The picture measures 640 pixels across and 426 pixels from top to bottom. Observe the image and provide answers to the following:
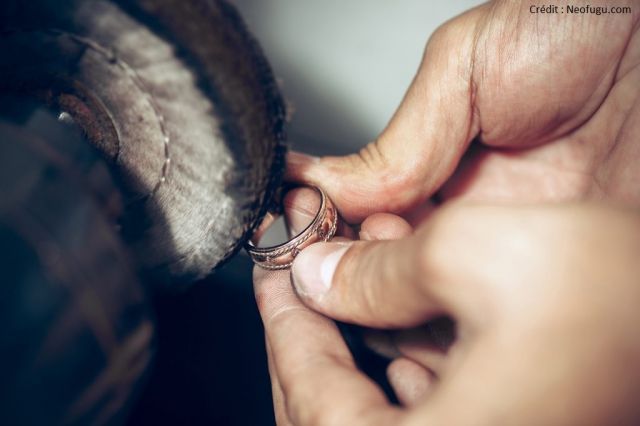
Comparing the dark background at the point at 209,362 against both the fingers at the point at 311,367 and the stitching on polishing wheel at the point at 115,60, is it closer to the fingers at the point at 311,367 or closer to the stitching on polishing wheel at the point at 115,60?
the fingers at the point at 311,367

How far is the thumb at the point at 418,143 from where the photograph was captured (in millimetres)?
691

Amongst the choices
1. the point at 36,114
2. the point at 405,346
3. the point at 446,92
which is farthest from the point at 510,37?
the point at 36,114

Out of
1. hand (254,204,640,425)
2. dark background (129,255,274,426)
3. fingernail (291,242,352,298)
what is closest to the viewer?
hand (254,204,640,425)

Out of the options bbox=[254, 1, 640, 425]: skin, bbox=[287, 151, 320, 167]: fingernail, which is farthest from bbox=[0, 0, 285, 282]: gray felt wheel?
bbox=[287, 151, 320, 167]: fingernail

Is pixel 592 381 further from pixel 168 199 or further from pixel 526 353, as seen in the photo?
pixel 168 199

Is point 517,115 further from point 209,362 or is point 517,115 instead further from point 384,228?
point 209,362

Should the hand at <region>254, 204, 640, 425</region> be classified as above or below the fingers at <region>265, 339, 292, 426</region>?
above

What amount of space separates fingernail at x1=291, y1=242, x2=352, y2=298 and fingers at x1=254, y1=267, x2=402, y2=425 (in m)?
0.06

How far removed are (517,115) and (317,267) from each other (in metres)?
0.38

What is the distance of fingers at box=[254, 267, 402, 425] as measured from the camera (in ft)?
1.39

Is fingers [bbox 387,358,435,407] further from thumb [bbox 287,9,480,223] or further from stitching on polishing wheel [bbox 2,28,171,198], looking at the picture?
stitching on polishing wheel [bbox 2,28,171,198]

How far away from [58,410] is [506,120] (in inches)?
24.7

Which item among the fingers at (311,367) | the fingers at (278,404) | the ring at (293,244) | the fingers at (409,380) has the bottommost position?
the fingers at (409,380)

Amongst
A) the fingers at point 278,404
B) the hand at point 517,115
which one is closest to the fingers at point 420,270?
the fingers at point 278,404
